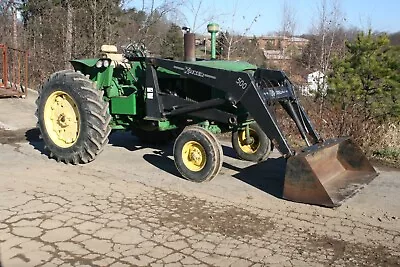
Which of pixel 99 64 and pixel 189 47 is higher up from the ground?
pixel 189 47

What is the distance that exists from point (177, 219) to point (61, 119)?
3141mm

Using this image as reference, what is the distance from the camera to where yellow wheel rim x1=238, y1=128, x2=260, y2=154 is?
7.17 metres

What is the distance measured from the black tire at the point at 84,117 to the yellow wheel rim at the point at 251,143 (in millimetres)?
2082

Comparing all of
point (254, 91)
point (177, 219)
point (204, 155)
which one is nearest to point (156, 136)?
point (204, 155)

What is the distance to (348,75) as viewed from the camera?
11555 mm

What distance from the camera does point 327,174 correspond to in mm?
5621

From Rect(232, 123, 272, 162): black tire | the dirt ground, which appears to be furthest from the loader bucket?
Rect(232, 123, 272, 162): black tire

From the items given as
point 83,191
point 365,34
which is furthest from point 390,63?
point 83,191

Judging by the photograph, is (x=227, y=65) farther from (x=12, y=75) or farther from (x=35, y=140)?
(x=12, y=75)

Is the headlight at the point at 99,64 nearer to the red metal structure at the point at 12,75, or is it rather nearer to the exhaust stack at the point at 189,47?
the exhaust stack at the point at 189,47

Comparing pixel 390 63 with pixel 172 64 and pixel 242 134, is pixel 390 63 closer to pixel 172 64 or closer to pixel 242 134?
pixel 242 134

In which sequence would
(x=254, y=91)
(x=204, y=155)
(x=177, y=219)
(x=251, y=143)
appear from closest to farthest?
(x=177, y=219), (x=254, y=91), (x=204, y=155), (x=251, y=143)

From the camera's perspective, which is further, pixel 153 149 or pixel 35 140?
pixel 35 140

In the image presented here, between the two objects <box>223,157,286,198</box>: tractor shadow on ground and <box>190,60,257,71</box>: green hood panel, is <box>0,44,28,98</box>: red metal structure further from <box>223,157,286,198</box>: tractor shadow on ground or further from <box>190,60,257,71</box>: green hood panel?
<box>223,157,286,198</box>: tractor shadow on ground
